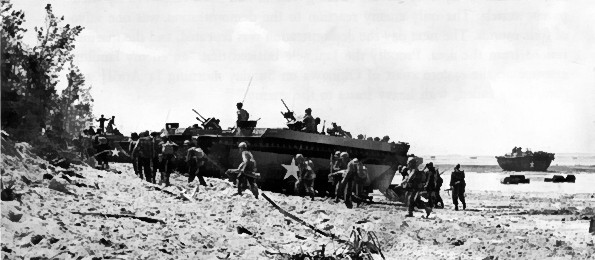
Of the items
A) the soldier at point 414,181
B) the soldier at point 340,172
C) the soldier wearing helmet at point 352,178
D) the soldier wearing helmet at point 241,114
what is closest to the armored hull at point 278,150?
the soldier wearing helmet at point 241,114

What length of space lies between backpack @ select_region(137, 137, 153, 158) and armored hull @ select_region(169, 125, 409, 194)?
3.90 meters

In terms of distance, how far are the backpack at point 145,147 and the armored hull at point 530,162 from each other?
48.6 m

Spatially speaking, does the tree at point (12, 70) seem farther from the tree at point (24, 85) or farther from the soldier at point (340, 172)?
the soldier at point (340, 172)

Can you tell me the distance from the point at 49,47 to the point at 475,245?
14.1m

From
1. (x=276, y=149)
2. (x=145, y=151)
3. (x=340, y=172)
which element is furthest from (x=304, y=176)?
(x=145, y=151)

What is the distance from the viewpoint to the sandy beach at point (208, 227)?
812 cm

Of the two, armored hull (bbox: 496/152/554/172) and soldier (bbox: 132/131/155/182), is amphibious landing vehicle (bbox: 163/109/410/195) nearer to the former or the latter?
soldier (bbox: 132/131/155/182)

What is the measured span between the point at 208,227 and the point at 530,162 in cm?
5343

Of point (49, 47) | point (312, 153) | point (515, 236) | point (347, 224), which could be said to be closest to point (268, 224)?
point (347, 224)

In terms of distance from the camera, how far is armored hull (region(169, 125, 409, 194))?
64.9 feet

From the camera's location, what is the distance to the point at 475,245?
10922mm

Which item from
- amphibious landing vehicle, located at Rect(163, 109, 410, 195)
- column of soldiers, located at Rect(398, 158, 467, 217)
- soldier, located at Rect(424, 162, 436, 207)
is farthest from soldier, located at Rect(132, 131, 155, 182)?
soldier, located at Rect(424, 162, 436, 207)

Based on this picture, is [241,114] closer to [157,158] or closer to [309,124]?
[309,124]

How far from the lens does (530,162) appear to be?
58.2m
